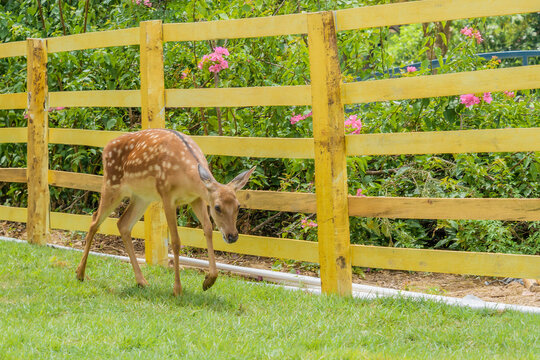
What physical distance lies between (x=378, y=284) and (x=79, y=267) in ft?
8.20

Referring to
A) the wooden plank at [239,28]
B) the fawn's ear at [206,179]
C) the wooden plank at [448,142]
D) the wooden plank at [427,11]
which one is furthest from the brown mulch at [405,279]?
the wooden plank at [239,28]

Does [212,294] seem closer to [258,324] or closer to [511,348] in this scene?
[258,324]

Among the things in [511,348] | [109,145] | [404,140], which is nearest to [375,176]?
[404,140]

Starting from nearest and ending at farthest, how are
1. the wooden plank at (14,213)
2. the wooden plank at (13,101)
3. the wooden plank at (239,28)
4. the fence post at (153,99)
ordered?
the wooden plank at (239,28) < the fence post at (153,99) < the wooden plank at (13,101) < the wooden plank at (14,213)

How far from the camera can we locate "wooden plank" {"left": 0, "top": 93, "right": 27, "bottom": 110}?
852 centimetres

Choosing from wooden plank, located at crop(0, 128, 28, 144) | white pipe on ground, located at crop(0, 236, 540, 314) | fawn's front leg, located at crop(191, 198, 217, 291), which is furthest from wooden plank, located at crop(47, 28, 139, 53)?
white pipe on ground, located at crop(0, 236, 540, 314)

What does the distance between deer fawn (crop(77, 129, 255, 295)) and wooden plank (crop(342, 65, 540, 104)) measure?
0.99m

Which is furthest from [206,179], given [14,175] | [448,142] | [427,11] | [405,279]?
[14,175]

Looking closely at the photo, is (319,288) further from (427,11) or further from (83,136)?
(83,136)

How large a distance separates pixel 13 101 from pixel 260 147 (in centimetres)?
352

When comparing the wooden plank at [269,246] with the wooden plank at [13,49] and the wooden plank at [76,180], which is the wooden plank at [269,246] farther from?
the wooden plank at [13,49]

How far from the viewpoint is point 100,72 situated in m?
9.11

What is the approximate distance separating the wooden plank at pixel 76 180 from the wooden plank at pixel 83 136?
0.32 metres

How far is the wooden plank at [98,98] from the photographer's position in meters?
7.34
